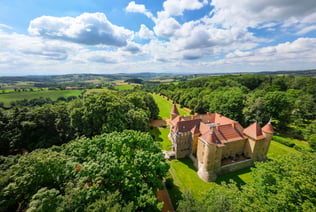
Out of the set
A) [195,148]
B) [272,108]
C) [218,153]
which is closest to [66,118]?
[195,148]

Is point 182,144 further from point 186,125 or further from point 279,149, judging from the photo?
point 279,149

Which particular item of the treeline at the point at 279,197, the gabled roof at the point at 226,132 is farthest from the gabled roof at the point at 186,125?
the treeline at the point at 279,197

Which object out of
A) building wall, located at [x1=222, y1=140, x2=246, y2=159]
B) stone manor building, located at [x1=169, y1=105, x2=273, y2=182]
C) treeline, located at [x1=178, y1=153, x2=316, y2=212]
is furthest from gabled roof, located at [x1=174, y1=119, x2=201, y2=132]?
→ treeline, located at [x1=178, y1=153, x2=316, y2=212]

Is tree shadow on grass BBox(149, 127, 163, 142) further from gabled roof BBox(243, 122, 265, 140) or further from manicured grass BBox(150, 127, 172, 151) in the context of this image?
gabled roof BBox(243, 122, 265, 140)

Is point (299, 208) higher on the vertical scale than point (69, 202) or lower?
lower

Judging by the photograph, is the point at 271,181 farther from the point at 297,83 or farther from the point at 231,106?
the point at 297,83

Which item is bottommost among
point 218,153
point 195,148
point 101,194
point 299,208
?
point 195,148

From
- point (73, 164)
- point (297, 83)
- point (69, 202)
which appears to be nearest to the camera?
point (69, 202)
